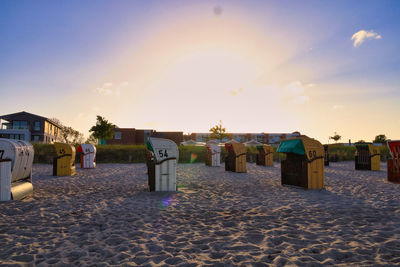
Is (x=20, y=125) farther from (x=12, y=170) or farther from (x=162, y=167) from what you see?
(x=162, y=167)

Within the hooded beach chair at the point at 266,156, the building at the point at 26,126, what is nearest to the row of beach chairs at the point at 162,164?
the hooded beach chair at the point at 266,156

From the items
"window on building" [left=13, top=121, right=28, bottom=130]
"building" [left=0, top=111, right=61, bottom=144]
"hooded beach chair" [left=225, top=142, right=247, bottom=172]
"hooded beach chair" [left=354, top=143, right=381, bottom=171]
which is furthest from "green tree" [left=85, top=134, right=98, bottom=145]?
"hooded beach chair" [left=354, top=143, right=381, bottom=171]

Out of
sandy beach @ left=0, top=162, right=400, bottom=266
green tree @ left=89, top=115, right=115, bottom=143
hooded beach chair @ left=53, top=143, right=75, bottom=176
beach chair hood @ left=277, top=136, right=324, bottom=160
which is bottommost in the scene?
sandy beach @ left=0, top=162, right=400, bottom=266

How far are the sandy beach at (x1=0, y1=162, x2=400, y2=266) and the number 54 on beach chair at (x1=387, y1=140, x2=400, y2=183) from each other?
426 cm

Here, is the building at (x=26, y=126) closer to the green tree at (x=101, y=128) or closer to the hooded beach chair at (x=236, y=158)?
the green tree at (x=101, y=128)

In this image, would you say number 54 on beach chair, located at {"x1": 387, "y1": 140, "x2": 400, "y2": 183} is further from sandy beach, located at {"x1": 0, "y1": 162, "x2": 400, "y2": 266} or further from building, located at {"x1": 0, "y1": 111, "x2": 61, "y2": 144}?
building, located at {"x1": 0, "y1": 111, "x2": 61, "y2": 144}

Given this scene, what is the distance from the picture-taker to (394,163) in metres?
10.8

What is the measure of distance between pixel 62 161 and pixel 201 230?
1173 cm

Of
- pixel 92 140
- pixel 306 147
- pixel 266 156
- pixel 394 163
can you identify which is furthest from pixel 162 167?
pixel 92 140

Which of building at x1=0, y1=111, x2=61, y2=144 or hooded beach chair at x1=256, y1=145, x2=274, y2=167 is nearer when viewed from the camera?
hooded beach chair at x1=256, y1=145, x2=274, y2=167

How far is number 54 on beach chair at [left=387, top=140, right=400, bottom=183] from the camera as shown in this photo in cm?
1054

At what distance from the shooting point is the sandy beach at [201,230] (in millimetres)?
3207

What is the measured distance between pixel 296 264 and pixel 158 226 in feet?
8.38

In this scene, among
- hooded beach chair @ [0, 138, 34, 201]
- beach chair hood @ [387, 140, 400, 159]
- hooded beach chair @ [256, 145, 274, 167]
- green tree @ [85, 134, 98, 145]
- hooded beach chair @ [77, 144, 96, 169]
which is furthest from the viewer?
green tree @ [85, 134, 98, 145]
